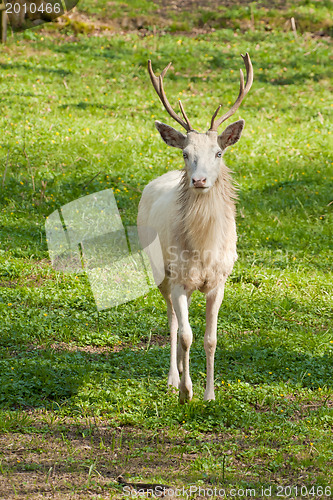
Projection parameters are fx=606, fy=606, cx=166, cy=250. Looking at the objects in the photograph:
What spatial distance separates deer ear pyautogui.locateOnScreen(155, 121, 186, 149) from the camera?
5.83 meters

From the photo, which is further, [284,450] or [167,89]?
[167,89]

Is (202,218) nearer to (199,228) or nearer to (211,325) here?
(199,228)

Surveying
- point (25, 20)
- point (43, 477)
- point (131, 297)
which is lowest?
point (131, 297)

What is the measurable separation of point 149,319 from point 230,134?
281 centimetres

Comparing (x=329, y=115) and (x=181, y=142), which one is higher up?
(x=181, y=142)

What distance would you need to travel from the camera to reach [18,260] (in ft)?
28.4

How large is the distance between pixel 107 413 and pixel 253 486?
160cm

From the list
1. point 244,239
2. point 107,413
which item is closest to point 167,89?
point 244,239

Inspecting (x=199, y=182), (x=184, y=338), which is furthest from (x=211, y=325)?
(x=199, y=182)

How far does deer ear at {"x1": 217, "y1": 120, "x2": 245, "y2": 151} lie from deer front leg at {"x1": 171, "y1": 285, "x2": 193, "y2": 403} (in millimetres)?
1452

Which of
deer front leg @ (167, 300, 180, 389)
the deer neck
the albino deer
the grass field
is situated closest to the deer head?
the albino deer

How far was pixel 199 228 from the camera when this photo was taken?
5.79 metres

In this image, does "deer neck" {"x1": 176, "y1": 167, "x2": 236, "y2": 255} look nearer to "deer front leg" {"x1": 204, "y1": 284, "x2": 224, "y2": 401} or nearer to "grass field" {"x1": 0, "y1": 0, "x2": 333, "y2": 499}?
"deer front leg" {"x1": 204, "y1": 284, "x2": 224, "y2": 401}

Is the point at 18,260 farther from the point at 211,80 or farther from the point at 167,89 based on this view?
the point at 211,80
